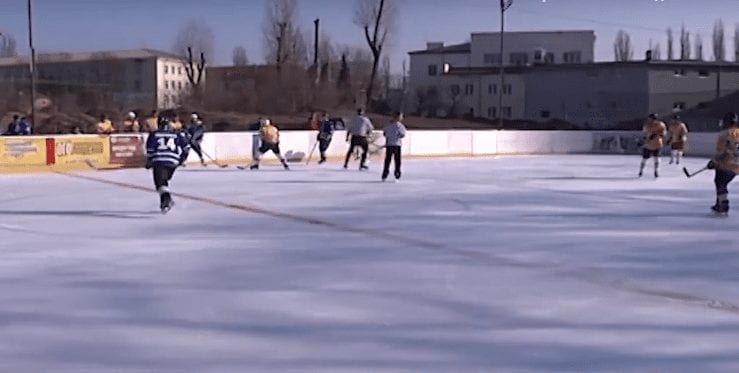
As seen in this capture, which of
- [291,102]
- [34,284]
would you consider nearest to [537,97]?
[291,102]

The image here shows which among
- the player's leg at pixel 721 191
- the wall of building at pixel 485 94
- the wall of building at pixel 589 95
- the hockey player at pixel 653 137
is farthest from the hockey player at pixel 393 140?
the wall of building at pixel 485 94

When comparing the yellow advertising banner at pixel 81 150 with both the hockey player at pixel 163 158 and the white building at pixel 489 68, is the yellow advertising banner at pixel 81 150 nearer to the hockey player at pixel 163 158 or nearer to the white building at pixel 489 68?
the hockey player at pixel 163 158

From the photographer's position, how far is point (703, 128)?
37.6 meters

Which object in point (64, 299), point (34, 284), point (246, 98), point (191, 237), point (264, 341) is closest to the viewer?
point (264, 341)

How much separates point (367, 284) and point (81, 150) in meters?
15.3

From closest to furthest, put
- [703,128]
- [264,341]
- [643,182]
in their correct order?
1. [264,341]
2. [643,182]
3. [703,128]

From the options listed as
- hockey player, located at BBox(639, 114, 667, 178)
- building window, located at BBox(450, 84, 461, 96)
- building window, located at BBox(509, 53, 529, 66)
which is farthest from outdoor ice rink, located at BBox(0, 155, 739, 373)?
building window, located at BBox(509, 53, 529, 66)

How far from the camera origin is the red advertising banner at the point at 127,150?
21797mm

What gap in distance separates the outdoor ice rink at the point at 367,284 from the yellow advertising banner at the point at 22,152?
6070 mm

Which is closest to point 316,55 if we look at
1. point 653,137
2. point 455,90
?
point 455,90

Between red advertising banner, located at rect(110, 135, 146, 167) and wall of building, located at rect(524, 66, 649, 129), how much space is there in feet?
94.9

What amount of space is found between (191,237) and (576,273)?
4146mm

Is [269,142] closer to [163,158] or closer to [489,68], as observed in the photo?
[163,158]

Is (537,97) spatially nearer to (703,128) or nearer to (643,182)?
(703,128)
